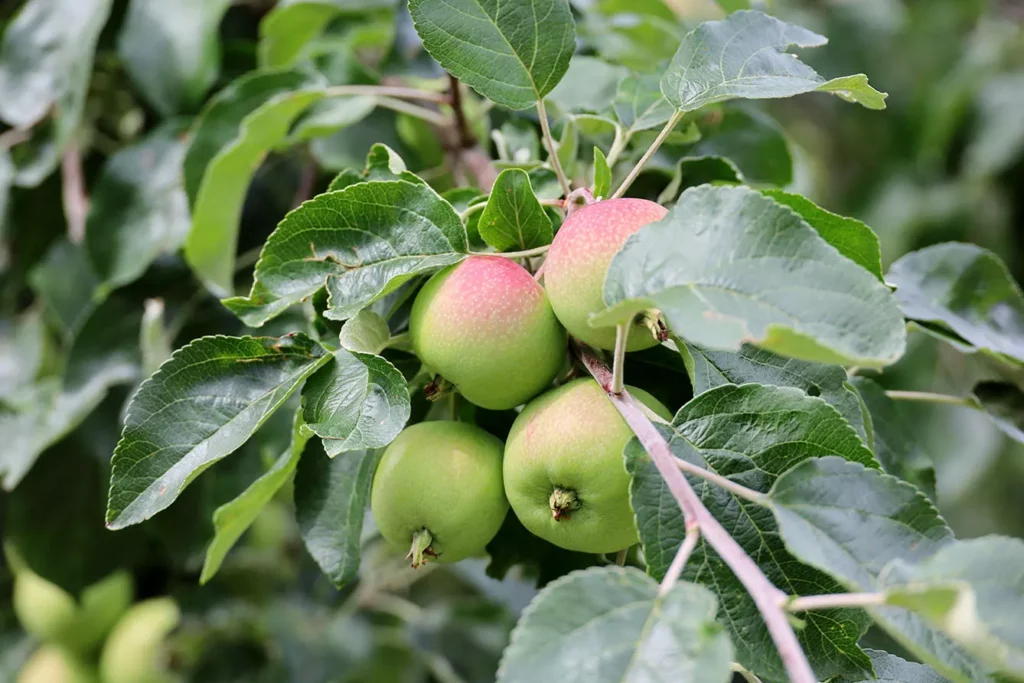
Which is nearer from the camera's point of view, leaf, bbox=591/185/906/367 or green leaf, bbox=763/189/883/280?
leaf, bbox=591/185/906/367

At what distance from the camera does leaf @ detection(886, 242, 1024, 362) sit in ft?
1.99

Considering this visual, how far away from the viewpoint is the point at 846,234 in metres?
0.45

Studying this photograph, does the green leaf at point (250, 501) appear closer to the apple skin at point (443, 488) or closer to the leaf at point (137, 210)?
the apple skin at point (443, 488)

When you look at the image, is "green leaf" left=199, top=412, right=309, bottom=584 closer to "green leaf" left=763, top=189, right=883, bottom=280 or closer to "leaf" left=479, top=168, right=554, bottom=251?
"leaf" left=479, top=168, right=554, bottom=251

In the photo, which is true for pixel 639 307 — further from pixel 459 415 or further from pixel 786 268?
pixel 459 415

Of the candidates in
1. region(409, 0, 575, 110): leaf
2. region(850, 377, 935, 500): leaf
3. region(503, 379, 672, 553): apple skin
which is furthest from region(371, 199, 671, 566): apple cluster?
region(850, 377, 935, 500): leaf

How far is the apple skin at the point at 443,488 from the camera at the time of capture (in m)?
0.43

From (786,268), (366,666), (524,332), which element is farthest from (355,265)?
(366,666)

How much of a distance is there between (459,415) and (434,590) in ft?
2.61

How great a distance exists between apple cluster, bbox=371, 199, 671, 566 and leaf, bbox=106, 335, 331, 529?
0.07 meters

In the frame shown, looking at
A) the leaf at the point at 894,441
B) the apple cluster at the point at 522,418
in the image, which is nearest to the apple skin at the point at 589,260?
the apple cluster at the point at 522,418

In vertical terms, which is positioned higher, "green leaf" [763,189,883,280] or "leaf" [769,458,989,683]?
"green leaf" [763,189,883,280]

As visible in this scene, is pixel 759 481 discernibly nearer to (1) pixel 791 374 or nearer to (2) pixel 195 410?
(1) pixel 791 374

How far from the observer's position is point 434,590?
1233 millimetres
